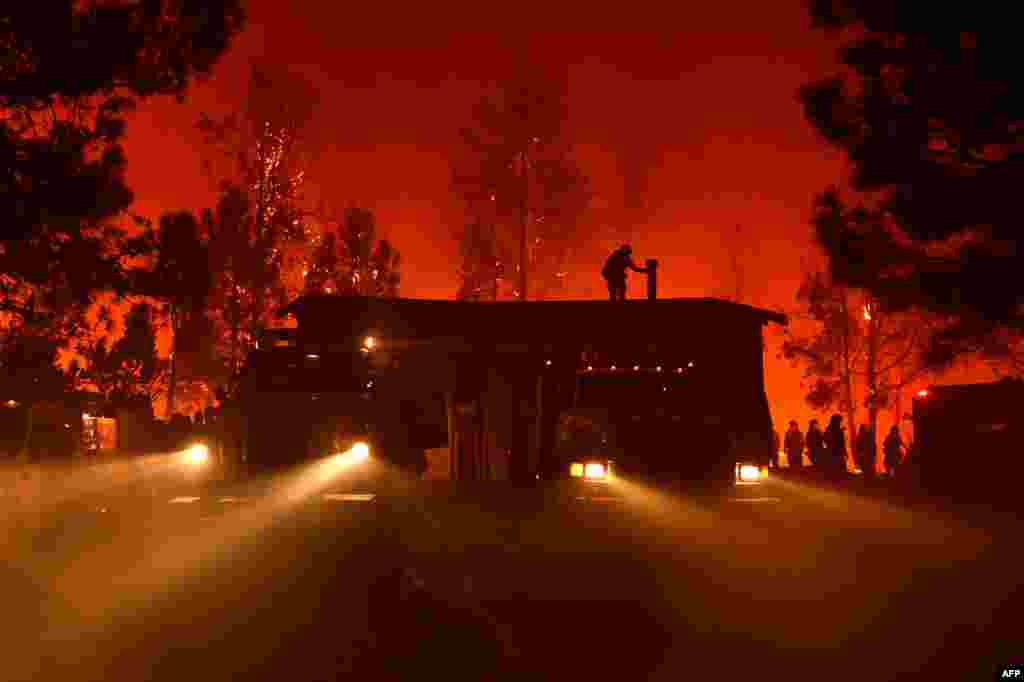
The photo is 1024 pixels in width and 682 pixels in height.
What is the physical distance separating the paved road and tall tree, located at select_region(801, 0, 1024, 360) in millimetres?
3709

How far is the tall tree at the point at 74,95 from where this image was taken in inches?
795

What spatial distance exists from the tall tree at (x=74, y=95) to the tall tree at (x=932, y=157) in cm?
1044

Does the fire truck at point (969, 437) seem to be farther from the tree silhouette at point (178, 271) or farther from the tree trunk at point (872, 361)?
the tree trunk at point (872, 361)

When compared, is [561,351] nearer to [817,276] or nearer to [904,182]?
[904,182]

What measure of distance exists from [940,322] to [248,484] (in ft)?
51.5

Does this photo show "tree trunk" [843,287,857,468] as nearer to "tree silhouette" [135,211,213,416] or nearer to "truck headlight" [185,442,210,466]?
"truck headlight" [185,442,210,466]

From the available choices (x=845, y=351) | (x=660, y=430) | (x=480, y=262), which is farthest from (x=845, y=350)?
(x=660, y=430)

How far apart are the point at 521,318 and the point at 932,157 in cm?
1305

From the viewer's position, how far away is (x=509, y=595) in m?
12.1

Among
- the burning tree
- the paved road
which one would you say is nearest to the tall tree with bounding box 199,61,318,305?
the burning tree

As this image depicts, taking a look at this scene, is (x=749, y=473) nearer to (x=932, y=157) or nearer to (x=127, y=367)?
(x=932, y=157)

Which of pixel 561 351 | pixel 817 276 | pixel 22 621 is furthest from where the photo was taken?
pixel 817 276

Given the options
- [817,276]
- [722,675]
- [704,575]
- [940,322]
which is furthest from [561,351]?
[817,276]

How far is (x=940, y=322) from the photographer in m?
20.1
